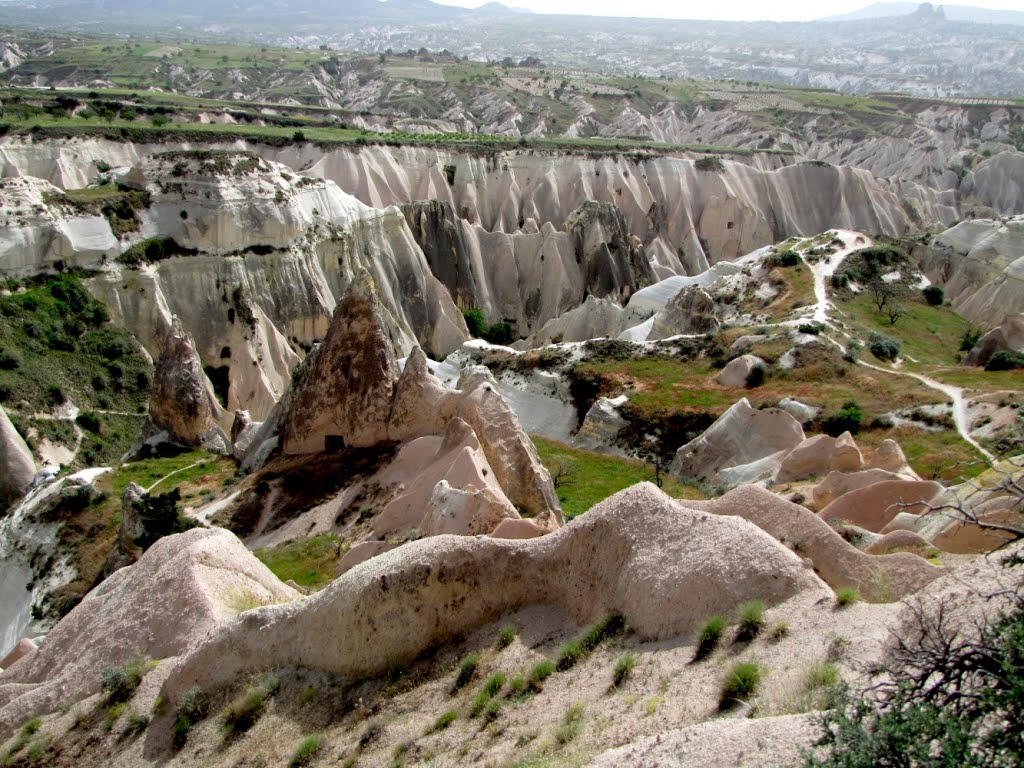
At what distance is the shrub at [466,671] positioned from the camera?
10.9 m

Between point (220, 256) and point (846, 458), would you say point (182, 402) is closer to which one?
point (220, 256)

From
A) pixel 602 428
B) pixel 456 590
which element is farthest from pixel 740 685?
pixel 602 428

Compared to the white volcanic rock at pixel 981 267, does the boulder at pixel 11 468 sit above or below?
below

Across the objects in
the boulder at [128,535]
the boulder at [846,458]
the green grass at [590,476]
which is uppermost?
the boulder at [846,458]

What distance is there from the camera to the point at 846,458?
885 inches

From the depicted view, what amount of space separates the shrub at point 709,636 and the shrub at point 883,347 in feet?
111

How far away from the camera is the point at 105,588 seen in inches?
688

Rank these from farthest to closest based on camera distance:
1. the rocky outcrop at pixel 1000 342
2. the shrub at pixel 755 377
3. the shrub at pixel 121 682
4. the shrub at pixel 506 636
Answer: the rocky outcrop at pixel 1000 342, the shrub at pixel 755 377, the shrub at pixel 121 682, the shrub at pixel 506 636

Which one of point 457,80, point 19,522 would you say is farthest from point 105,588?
point 457,80

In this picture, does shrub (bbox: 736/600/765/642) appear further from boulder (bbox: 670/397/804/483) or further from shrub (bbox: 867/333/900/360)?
shrub (bbox: 867/333/900/360)

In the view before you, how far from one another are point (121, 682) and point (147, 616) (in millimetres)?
1764

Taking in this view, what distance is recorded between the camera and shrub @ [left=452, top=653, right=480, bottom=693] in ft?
35.8

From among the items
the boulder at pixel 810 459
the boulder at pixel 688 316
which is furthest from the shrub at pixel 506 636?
the boulder at pixel 688 316

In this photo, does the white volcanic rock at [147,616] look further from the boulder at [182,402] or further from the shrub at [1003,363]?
the shrub at [1003,363]
